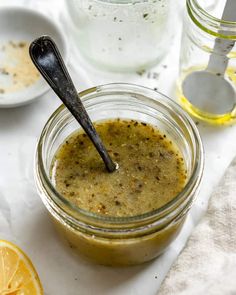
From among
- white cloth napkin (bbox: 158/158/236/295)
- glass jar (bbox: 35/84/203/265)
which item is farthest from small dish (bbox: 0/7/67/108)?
white cloth napkin (bbox: 158/158/236/295)

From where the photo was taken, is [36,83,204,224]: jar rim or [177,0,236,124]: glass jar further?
[177,0,236,124]: glass jar

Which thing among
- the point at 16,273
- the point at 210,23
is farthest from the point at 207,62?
the point at 16,273

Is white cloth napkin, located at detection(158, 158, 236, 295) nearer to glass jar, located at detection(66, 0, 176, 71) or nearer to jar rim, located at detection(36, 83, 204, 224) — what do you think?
jar rim, located at detection(36, 83, 204, 224)

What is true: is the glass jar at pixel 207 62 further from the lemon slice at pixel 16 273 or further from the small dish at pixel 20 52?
the lemon slice at pixel 16 273

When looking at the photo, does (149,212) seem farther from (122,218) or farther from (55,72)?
(55,72)

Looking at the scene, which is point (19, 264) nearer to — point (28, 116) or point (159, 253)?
point (159, 253)

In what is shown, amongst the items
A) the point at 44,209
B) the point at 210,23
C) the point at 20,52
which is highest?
the point at 210,23
